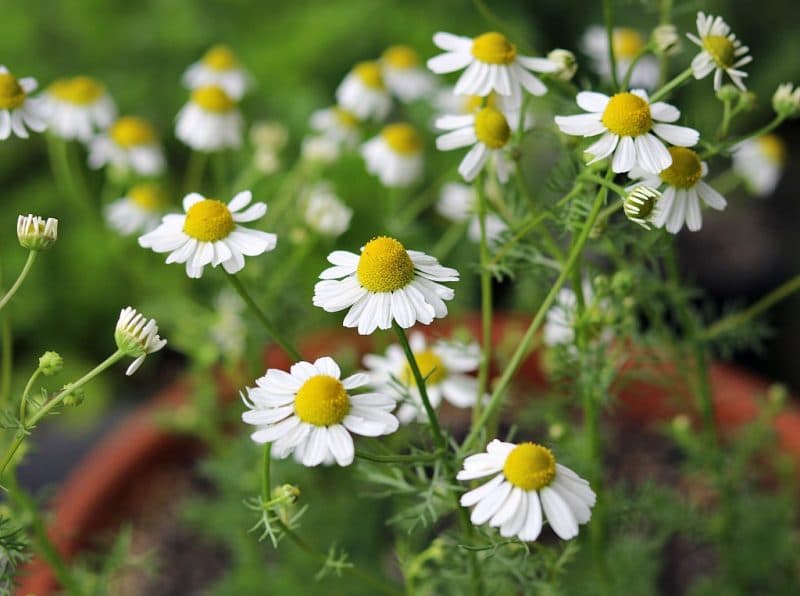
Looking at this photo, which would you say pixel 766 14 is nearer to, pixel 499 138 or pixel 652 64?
pixel 652 64

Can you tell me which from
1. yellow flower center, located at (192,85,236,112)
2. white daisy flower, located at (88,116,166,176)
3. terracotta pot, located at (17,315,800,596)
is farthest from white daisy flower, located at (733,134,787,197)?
white daisy flower, located at (88,116,166,176)

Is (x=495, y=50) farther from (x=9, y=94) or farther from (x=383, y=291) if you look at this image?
(x=9, y=94)

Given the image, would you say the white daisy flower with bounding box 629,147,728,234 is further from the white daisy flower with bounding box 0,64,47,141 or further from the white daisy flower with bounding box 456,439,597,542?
the white daisy flower with bounding box 0,64,47,141

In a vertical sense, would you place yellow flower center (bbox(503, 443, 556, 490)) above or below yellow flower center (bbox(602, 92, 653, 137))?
below

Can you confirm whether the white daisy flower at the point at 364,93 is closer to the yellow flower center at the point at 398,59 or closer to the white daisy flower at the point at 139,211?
Answer: the yellow flower center at the point at 398,59

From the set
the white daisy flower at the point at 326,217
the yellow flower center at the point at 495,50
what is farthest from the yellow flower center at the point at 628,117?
the white daisy flower at the point at 326,217

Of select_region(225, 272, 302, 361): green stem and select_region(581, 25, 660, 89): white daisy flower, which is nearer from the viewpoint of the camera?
select_region(225, 272, 302, 361): green stem
